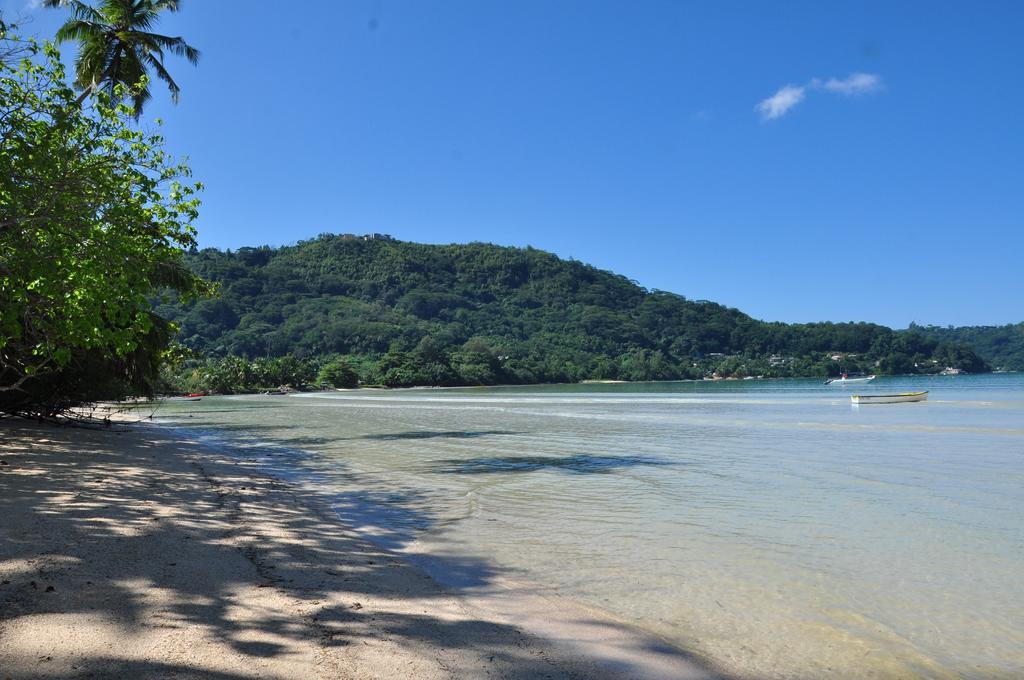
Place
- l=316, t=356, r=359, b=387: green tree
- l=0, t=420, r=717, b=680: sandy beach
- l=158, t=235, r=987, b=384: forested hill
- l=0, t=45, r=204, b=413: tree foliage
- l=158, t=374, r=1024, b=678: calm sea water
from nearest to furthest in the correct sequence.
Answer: l=0, t=420, r=717, b=680: sandy beach → l=158, t=374, r=1024, b=678: calm sea water → l=0, t=45, r=204, b=413: tree foliage → l=316, t=356, r=359, b=387: green tree → l=158, t=235, r=987, b=384: forested hill

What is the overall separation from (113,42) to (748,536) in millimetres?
26069

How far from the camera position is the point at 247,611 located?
4.57 metres

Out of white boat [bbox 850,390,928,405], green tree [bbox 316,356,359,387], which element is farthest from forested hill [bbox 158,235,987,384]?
white boat [bbox 850,390,928,405]

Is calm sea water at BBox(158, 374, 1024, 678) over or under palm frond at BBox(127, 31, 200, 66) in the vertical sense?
under

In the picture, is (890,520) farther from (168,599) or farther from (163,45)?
(163,45)

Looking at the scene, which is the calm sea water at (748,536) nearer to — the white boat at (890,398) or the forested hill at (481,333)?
the white boat at (890,398)

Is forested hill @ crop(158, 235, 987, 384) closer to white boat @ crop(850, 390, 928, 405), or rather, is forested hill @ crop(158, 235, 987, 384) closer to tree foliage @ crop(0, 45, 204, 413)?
white boat @ crop(850, 390, 928, 405)

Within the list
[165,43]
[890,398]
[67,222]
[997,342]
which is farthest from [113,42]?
[997,342]

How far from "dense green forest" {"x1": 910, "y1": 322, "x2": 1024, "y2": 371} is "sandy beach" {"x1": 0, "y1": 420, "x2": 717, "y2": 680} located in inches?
7253

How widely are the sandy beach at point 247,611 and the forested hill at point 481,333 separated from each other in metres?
122

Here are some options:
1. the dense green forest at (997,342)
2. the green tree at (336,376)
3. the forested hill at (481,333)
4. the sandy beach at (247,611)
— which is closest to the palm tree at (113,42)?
the sandy beach at (247,611)

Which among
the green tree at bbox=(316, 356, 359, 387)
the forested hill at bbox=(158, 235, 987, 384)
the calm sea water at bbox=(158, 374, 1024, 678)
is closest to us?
the calm sea water at bbox=(158, 374, 1024, 678)

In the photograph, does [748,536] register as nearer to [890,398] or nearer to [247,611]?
[247,611]

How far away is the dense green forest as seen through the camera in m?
160
